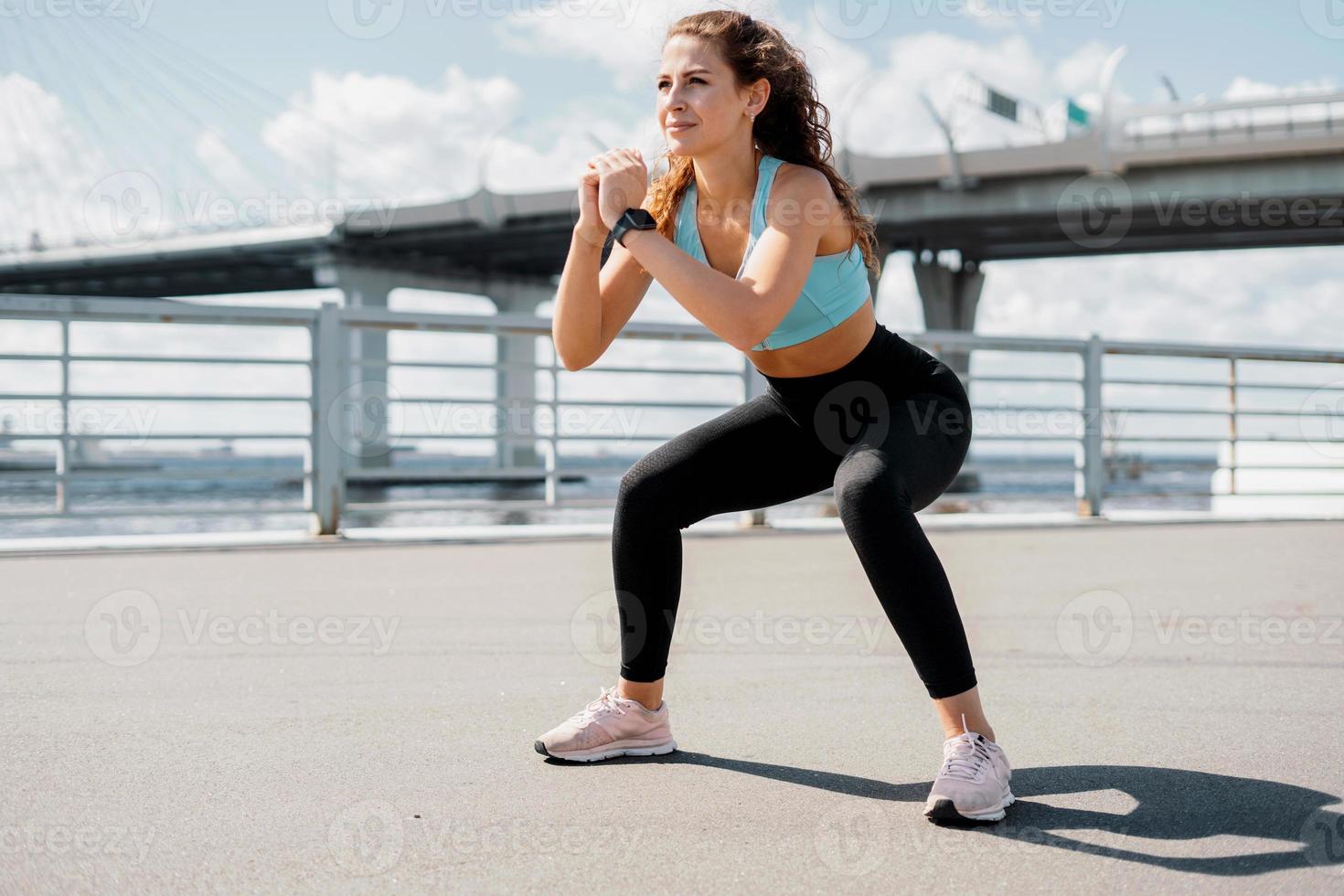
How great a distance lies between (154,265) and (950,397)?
42.4 meters

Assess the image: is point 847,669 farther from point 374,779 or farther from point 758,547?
point 758,547

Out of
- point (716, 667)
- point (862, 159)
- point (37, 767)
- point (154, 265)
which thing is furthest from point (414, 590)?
point (154, 265)

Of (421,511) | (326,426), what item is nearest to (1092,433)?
(421,511)

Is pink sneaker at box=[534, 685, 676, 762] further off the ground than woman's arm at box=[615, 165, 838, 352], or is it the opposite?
woman's arm at box=[615, 165, 838, 352]

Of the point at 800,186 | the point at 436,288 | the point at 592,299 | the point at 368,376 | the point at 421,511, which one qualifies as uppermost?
the point at 436,288

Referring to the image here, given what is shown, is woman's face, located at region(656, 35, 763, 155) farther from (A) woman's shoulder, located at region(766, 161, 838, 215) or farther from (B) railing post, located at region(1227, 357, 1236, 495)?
(B) railing post, located at region(1227, 357, 1236, 495)

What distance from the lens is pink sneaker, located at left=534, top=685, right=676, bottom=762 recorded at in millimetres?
2076

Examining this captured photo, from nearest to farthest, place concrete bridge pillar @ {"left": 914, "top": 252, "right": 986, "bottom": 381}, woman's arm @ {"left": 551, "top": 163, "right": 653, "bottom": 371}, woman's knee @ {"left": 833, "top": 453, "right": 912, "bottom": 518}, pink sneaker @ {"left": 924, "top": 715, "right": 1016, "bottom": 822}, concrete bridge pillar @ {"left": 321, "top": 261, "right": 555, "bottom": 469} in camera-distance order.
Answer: pink sneaker @ {"left": 924, "top": 715, "right": 1016, "bottom": 822}, woman's knee @ {"left": 833, "top": 453, "right": 912, "bottom": 518}, woman's arm @ {"left": 551, "top": 163, "right": 653, "bottom": 371}, concrete bridge pillar @ {"left": 321, "top": 261, "right": 555, "bottom": 469}, concrete bridge pillar @ {"left": 914, "top": 252, "right": 986, "bottom": 381}

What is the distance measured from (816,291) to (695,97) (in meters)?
0.41

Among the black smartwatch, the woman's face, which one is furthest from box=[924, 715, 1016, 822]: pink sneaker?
the woman's face

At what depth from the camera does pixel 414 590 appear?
423 cm

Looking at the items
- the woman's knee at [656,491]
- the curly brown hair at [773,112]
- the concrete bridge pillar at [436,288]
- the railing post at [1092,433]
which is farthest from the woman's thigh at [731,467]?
the concrete bridge pillar at [436,288]

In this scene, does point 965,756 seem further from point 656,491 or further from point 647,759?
point 656,491

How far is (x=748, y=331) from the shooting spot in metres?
1.87
